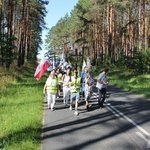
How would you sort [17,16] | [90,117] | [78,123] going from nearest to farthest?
[78,123] < [90,117] < [17,16]

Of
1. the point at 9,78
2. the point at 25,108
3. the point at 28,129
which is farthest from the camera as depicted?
the point at 9,78

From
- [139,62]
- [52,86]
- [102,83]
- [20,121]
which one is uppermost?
[139,62]

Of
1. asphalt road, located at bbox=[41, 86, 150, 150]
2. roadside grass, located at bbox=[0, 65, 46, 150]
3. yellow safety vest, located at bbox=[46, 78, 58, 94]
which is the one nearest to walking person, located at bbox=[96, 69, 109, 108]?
asphalt road, located at bbox=[41, 86, 150, 150]

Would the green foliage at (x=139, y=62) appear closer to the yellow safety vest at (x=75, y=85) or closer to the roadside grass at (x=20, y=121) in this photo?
the roadside grass at (x=20, y=121)

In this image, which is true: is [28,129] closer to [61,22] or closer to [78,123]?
[78,123]

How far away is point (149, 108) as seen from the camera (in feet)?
51.1

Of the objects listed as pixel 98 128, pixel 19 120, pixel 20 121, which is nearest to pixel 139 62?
pixel 98 128

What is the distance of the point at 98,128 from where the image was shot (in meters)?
11.0

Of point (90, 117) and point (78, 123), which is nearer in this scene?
point (78, 123)

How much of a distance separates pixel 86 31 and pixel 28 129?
215 feet

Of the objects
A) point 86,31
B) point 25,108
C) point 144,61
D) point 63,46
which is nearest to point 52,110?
point 25,108

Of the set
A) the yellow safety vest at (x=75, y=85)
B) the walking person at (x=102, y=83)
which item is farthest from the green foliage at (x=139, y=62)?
the yellow safety vest at (x=75, y=85)

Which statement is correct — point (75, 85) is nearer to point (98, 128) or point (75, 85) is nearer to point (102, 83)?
point (102, 83)

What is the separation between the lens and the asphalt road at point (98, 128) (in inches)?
348
